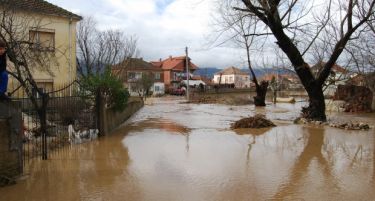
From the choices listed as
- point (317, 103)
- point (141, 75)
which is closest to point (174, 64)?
point (141, 75)

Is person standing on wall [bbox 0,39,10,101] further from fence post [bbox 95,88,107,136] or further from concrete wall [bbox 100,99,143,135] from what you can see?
concrete wall [bbox 100,99,143,135]

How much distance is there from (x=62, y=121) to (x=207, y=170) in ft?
21.2

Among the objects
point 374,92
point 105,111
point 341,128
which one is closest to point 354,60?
point 374,92

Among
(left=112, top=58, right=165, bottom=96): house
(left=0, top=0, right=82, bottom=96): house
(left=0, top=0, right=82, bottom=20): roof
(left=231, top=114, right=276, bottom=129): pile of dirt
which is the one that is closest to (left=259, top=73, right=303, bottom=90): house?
(left=112, top=58, right=165, bottom=96): house

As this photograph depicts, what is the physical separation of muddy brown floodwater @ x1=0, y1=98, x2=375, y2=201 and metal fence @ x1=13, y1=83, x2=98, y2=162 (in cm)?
55

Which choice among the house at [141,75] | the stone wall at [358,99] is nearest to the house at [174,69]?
the house at [141,75]

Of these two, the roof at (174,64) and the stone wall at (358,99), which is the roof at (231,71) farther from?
the stone wall at (358,99)

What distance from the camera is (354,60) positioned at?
72.4 ft

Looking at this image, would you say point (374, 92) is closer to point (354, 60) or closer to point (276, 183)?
point (354, 60)

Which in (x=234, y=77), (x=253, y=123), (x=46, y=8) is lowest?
(x=253, y=123)

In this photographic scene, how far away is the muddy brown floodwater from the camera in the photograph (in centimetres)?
707

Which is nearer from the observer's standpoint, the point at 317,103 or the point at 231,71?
the point at 317,103

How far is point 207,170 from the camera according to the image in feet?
28.7

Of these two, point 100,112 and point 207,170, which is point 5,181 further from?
point 100,112
